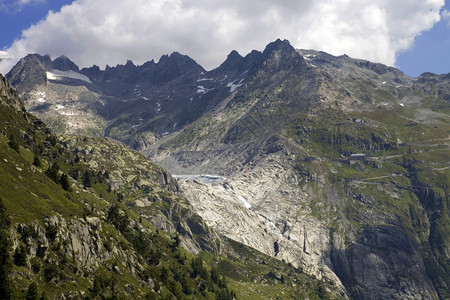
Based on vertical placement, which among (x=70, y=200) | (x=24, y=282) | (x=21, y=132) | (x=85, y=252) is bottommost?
(x=24, y=282)

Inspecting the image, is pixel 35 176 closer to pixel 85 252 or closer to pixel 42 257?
pixel 85 252

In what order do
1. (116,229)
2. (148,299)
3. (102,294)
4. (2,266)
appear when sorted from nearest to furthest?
(2,266) → (102,294) → (148,299) → (116,229)

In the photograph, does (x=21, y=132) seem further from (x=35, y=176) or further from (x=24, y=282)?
(x=24, y=282)

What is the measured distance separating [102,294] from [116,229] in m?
46.9

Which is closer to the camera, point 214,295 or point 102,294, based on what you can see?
point 102,294

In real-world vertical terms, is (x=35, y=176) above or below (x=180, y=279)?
above

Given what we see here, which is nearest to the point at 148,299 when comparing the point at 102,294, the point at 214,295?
the point at 102,294

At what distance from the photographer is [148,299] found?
126 m

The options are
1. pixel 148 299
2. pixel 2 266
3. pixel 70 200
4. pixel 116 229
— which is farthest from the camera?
pixel 116 229

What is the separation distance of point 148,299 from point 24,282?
44921 millimetres

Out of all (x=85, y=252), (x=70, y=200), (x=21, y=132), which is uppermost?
(x=21, y=132)

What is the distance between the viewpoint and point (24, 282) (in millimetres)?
88062

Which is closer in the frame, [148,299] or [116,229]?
[148,299]

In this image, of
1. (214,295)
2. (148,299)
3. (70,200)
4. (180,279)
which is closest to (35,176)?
(70,200)
